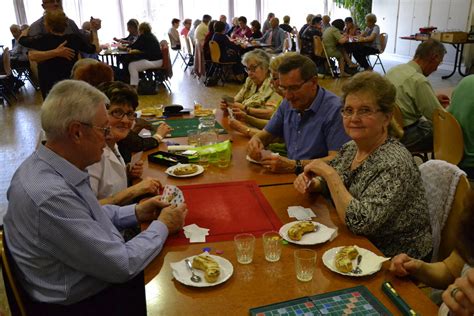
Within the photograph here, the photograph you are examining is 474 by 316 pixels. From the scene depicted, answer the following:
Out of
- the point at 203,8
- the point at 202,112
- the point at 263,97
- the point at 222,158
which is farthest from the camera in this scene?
the point at 203,8

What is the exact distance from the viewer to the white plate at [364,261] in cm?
135

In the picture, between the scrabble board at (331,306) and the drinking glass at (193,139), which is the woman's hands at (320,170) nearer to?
the scrabble board at (331,306)

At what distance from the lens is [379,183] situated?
5.28 feet

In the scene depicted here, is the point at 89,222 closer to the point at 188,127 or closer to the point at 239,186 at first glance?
the point at 239,186

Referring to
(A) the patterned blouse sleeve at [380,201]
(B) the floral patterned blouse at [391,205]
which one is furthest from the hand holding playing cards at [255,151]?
(A) the patterned blouse sleeve at [380,201]

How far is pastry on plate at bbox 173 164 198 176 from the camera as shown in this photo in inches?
90.4

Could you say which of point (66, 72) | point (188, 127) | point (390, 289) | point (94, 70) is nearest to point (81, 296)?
point (390, 289)

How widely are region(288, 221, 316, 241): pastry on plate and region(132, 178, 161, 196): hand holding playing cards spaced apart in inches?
29.5

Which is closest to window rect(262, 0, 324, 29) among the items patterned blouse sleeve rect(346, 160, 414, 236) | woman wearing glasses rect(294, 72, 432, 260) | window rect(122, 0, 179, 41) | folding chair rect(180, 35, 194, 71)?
window rect(122, 0, 179, 41)

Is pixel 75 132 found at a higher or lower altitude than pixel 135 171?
higher

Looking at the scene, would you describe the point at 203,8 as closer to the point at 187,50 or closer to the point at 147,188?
the point at 187,50

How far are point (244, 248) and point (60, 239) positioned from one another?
22.7 inches

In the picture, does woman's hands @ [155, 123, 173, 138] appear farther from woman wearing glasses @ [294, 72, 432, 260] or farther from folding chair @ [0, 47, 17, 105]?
folding chair @ [0, 47, 17, 105]

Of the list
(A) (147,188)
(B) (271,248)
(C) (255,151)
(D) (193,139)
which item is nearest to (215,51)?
(D) (193,139)
